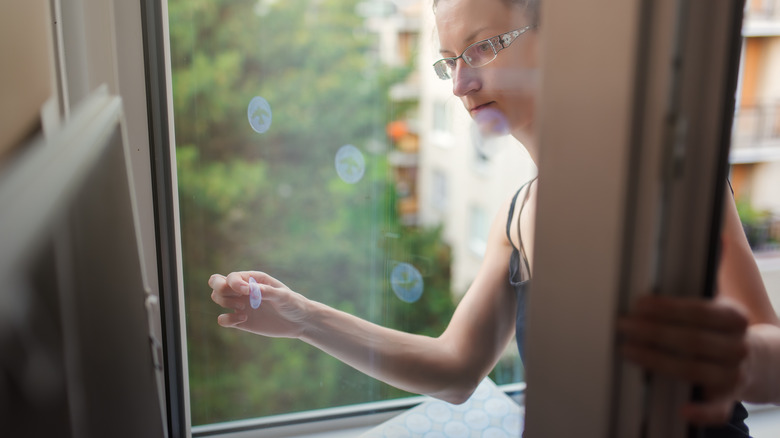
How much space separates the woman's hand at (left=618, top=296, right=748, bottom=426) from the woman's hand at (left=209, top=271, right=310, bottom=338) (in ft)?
2.68

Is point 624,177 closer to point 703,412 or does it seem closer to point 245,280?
point 703,412

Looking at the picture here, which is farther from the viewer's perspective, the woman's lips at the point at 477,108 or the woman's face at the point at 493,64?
the woman's lips at the point at 477,108

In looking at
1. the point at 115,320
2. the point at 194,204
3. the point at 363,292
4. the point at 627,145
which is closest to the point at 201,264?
the point at 194,204

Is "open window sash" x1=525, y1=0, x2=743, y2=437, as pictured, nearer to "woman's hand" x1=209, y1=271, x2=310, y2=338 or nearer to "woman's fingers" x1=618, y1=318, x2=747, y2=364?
"woman's fingers" x1=618, y1=318, x2=747, y2=364

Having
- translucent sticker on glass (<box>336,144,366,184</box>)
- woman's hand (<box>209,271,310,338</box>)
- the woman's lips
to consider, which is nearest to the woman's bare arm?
woman's hand (<box>209,271,310,338</box>)

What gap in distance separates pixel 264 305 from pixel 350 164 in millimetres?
675

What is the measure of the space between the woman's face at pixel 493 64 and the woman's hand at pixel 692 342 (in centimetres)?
48

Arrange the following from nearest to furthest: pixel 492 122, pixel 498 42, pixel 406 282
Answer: pixel 498 42, pixel 492 122, pixel 406 282

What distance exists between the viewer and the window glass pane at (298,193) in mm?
1257

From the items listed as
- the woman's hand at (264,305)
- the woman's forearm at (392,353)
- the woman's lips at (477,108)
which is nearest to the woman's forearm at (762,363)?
the woman's lips at (477,108)

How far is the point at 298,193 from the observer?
156 centimetres

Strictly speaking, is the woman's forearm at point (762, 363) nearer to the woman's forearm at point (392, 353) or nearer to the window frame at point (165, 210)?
the woman's forearm at point (392, 353)

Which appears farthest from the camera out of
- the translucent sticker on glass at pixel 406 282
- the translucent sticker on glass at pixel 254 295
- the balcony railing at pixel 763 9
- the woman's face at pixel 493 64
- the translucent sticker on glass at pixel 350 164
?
the translucent sticker on glass at pixel 350 164

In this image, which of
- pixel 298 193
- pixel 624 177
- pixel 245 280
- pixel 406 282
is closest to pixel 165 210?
pixel 245 280
